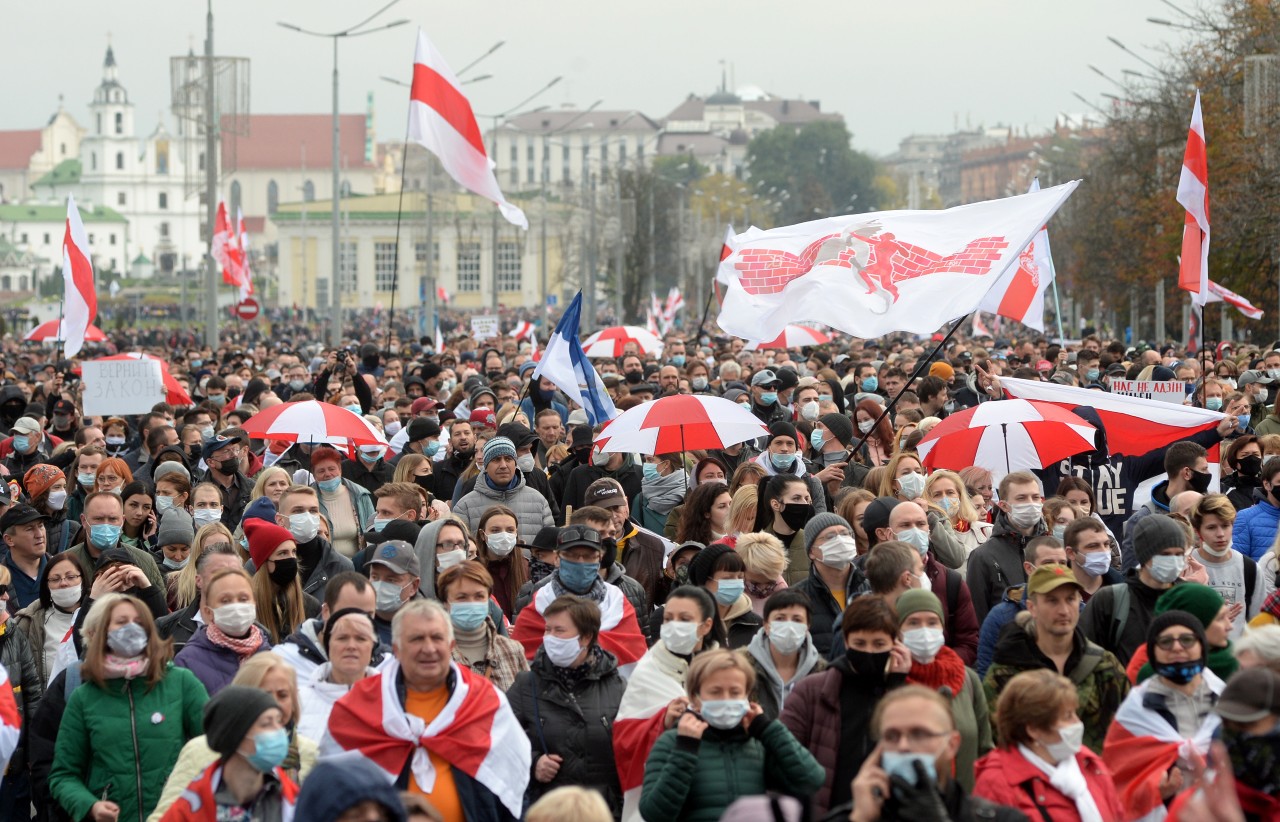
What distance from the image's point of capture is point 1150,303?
159 feet

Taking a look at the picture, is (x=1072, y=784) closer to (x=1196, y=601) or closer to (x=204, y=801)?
(x=1196, y=601)

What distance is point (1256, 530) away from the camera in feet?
30.6

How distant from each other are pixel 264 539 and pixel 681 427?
12.4 feet

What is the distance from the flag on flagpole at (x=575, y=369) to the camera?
1330cm

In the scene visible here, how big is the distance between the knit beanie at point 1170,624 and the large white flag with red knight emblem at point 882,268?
16.0 feet

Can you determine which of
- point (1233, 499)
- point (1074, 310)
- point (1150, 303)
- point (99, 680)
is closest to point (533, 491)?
point (1233, 499)

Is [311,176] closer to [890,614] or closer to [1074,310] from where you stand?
[1074,310]

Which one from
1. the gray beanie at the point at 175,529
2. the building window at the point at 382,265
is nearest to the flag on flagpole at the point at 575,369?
the gray beanie at the point at 175,529

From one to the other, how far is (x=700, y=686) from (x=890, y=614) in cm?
70

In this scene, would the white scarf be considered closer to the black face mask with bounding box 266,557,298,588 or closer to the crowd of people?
the crowd of people

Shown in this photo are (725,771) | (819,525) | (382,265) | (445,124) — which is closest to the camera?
(725,771)

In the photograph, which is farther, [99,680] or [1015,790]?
[99,680]

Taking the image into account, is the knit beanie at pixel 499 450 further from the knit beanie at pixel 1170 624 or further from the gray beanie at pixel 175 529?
the knit beanie at pixel 1170 624

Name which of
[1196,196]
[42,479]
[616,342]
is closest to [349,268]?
[616,342]
